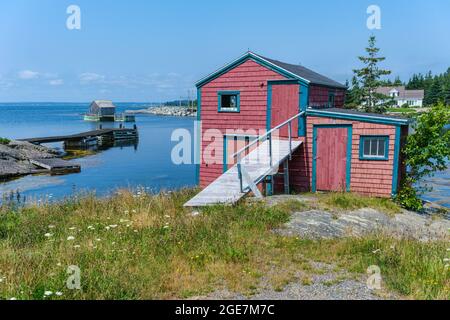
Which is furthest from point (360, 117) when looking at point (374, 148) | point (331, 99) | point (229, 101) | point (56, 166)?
point (56, 166)

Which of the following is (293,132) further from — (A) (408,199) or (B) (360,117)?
(A) (408,199)

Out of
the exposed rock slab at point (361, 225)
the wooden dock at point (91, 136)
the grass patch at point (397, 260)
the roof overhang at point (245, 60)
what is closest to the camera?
the grass patch at point (397, 260)

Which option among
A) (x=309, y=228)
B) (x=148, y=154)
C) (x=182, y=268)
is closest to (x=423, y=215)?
(x=309, y=228)

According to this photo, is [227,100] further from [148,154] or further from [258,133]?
[148,154]

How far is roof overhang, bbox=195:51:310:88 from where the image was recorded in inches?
718

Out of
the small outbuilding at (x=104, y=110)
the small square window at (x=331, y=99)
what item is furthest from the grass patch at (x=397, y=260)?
the small outbuilding at (x=104, y=110)

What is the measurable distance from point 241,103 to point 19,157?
2785 cm

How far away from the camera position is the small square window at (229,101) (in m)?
19.8

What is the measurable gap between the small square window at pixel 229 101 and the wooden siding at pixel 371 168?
17.0 feet

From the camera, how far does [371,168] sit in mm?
16344

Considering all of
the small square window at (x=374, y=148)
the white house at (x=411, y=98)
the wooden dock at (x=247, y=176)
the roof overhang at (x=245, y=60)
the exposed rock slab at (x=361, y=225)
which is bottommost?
the exposed rock slab at (x=361, y=225)

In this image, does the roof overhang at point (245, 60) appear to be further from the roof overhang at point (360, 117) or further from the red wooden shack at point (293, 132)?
the roof overhang at point (360, 117)
